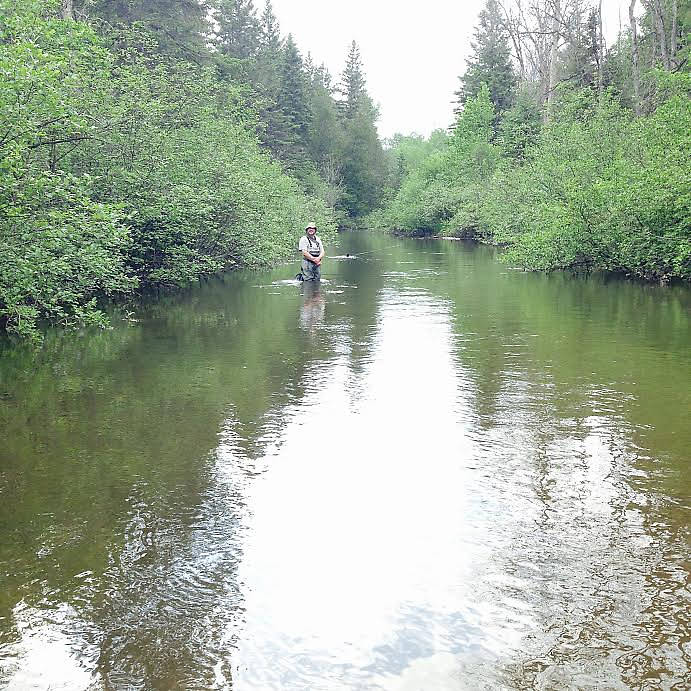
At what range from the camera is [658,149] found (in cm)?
2394

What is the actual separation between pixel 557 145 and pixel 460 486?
28.4 meters

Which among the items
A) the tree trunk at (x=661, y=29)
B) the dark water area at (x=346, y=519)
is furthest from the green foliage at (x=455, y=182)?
the dark water area at (x=346, y=519)

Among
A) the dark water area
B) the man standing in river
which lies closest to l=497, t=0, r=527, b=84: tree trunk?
the man standing in river

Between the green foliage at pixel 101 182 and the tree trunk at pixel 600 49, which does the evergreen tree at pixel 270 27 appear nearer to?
the tree trunk at pixel 600 49

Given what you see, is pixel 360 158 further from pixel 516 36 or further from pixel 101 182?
pixel 101 182

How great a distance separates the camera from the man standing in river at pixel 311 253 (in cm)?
2442

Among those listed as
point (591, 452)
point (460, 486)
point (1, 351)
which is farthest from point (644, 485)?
point (1, 351)

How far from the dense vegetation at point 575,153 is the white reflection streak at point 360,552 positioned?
16.2m

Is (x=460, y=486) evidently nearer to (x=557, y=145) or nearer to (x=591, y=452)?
(x=591, y=452)

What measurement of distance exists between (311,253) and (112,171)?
7.04 meters

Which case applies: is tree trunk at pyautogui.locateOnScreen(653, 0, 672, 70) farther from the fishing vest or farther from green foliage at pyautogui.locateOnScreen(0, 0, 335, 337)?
the fishing vest

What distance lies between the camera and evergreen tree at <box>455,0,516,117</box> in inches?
3127

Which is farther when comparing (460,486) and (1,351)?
(1,351)

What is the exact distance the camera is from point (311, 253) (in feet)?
82.0
